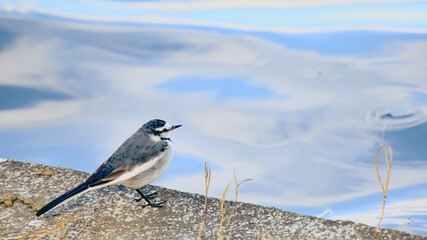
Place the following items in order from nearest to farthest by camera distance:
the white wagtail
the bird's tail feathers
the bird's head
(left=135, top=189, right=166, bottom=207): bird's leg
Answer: the bird's tail feathers < the white wagtail < the bird's head < (left=135, top=189, right=166, bottom=207): bird's leg

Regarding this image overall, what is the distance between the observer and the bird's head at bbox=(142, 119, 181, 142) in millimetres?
4262

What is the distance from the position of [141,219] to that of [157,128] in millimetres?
771

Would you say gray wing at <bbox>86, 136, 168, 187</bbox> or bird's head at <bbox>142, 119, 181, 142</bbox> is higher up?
bird's head at <bbox>142, 119, 181, 142</bbox>

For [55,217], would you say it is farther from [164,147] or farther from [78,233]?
[164,147]

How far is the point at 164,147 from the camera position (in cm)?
423

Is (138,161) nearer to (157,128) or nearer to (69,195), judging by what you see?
(157,128)

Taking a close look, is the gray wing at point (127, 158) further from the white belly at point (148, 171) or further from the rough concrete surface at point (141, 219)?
the rough concrete surface at point (141, 219)

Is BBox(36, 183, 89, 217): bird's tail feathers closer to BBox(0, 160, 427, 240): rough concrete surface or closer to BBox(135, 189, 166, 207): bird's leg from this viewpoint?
BBox(0, 160, 427, 240): rough concrete surface

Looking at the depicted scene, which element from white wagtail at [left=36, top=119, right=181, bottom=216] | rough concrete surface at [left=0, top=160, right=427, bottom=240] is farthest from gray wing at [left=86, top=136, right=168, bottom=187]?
rough concrete surface at [left=0, top=160, right=427, bottom=240]

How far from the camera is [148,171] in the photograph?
13.6 ft

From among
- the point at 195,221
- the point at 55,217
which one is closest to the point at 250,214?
the point at 195,221

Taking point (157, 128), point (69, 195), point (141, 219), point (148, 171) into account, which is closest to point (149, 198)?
point (141, 219)

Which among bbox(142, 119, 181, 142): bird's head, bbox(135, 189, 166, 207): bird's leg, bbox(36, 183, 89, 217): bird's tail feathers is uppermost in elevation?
bbox(142, 119, 181, 142): bird's head

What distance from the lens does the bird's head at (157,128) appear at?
426 centimetres
